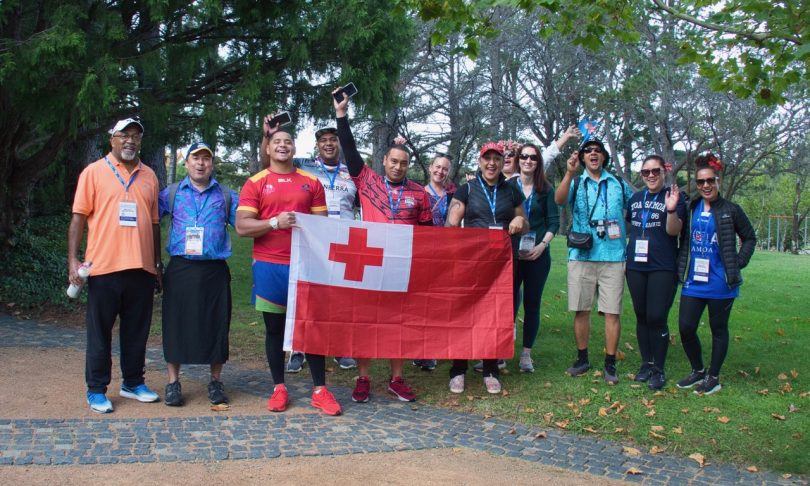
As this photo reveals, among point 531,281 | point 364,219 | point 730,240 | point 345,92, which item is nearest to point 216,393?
point 364,219

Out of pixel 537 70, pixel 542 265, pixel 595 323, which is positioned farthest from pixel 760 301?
pixel 537 70

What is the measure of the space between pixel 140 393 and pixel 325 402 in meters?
1.42

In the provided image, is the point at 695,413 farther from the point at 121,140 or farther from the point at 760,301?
the point at 760,301

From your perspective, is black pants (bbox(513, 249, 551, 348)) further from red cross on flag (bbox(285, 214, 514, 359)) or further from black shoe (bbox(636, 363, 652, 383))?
black shoe (bbox(636, 363, 652, 383))

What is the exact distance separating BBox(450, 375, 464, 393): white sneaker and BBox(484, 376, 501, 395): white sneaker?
0.66 feet

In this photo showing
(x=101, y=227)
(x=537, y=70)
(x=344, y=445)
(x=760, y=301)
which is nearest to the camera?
(x=344, y=445)

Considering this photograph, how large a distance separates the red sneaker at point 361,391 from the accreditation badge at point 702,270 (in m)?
2.83

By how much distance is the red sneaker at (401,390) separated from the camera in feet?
19.6

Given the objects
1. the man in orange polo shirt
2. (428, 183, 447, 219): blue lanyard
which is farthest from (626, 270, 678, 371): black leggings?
the man in orange polo shirt

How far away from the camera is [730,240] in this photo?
19.6 feet

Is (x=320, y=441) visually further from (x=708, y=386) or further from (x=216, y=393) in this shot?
(x=708, y=386)

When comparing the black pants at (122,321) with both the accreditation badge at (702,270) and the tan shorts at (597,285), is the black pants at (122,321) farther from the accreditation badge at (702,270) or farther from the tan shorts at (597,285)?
the accreditation badge at (702,270)

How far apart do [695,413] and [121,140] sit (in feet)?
15.4

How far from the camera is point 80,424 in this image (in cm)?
502
